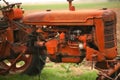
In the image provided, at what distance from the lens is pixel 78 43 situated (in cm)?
678

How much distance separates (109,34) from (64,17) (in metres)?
0.91

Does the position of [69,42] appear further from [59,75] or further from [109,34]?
[59,75]

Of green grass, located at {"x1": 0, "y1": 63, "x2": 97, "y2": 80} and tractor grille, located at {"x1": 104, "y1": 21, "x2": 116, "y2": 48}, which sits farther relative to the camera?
green grass, located at {"x1": 0, "y1": 63, "x2": 97, "y2": 80}

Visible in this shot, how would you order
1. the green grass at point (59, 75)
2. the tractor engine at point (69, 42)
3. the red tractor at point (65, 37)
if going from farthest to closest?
1. the green grass at point (59, 75)
2. the tractor engine at point (69, 42)
3. the red tractor at point (65, 37)

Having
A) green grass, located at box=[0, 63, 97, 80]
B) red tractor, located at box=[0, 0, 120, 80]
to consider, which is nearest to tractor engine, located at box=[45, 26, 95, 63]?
red tractor, located at box=[0, 0, 120, 80]

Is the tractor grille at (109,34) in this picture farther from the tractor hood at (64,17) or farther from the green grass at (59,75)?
the green grass at (59,75)

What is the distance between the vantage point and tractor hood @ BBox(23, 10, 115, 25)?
6.61 m

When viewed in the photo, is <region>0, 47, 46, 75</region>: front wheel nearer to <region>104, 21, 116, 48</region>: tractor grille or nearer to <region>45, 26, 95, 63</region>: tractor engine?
<region>45, 26, 95, 63</region>: tractor engine

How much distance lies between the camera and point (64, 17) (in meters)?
6.84

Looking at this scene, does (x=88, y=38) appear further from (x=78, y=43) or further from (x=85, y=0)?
(x=85, y=0)

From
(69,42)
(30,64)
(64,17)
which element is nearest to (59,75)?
(30,64)

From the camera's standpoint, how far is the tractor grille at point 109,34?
21.9 feet

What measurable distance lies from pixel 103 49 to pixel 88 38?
0.34 metres

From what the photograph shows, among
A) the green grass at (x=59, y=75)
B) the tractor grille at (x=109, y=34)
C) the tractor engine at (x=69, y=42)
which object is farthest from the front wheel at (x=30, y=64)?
the tractor grille at (x=109, y=34)
